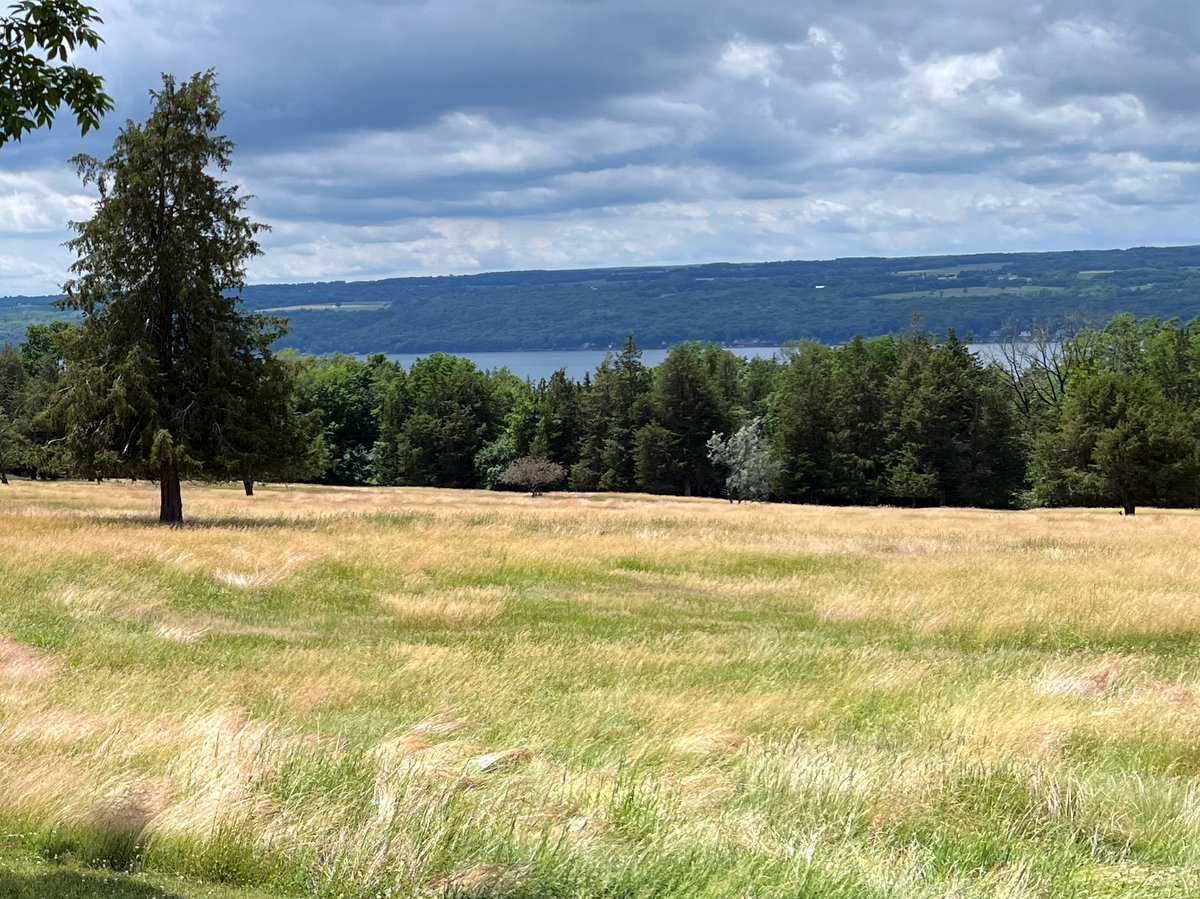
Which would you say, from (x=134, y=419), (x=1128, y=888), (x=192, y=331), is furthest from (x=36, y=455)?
(x=1128, y=888)

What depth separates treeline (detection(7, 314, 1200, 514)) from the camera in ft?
274

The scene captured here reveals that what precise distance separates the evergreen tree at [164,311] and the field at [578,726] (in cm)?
574

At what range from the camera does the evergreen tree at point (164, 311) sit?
87.7 feet

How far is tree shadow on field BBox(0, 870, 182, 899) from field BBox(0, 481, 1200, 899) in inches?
1.0

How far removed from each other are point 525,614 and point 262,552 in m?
6.48

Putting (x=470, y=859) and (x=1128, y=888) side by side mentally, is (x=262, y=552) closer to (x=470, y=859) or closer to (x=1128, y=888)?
(x=470, y=859)

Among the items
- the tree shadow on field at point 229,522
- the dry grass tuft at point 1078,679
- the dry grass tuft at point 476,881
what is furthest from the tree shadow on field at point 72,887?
the tree shadow on field at point 229,522

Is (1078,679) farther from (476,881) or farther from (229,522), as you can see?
(229,522)

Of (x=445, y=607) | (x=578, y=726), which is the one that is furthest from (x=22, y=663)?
(x=445, y=607)

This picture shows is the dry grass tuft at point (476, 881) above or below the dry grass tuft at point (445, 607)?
above

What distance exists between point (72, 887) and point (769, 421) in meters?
98.3

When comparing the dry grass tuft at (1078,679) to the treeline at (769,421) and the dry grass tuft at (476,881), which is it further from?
the treeline at (769,421)

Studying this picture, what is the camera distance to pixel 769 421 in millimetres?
101750

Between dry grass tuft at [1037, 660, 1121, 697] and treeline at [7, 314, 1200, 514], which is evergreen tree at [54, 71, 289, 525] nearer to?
dry grass tuft at [1037, 660, 1121, 697]
